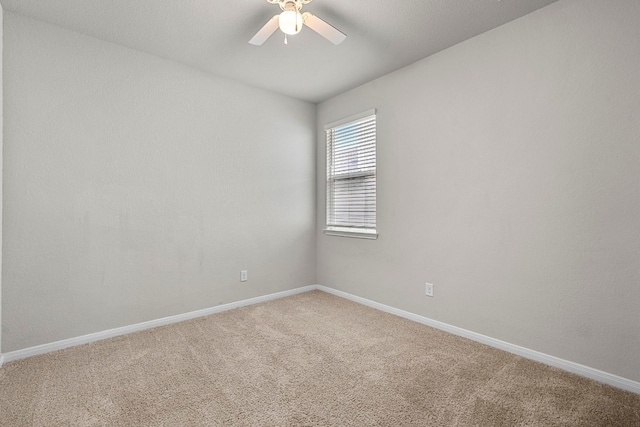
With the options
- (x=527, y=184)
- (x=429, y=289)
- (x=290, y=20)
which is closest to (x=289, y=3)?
(x=290, y=20)

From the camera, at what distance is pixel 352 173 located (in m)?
3.63

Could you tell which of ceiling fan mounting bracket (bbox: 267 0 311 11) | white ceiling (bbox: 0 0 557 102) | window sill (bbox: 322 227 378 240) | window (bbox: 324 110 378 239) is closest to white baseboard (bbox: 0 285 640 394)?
window sill (bbox: 322 227 378 240)

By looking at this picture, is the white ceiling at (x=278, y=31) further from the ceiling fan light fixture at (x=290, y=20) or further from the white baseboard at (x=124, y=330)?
the white baseboard at (x=124, y=330)

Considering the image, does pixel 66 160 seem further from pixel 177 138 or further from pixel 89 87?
pixel 177 138

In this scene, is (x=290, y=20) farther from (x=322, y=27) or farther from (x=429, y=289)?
(x=429, y=289)

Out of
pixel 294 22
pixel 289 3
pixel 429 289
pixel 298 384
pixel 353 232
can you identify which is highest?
pixel 289 3

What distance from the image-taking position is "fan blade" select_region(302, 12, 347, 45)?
196cm

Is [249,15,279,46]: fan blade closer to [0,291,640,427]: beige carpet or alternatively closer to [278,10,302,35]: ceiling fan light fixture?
[278,10,302,35]: ceiling fan light fixture

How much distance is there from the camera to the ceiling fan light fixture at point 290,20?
1.86 metres

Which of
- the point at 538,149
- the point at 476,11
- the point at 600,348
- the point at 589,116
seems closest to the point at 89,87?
the point at 476,11

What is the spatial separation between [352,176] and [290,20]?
201cm

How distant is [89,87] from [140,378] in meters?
2.27

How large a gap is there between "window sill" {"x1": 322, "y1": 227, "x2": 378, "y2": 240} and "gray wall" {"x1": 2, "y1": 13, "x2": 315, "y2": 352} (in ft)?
1.87

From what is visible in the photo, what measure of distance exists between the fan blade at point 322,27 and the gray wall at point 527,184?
1.17m
